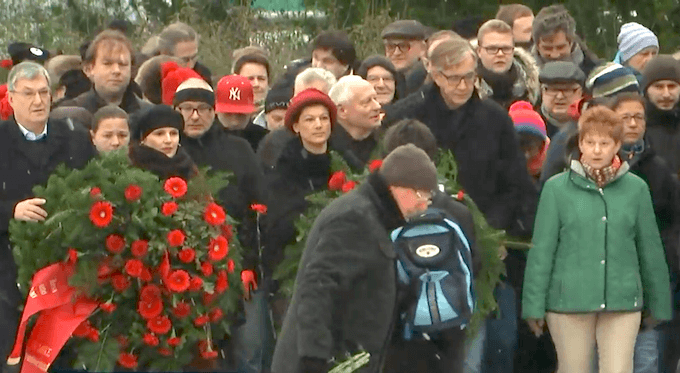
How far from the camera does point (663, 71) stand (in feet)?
41.3

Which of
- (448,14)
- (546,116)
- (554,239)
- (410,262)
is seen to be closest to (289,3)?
(448,14)

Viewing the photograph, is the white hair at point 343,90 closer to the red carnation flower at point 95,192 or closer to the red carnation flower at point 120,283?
the red carnation flower at point 95,192

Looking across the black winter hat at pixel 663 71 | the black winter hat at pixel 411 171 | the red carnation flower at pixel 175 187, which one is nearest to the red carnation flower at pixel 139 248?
the red carnation flower at pixel 175 187

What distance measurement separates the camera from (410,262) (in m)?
9.62

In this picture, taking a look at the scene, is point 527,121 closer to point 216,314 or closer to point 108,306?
point 216,314

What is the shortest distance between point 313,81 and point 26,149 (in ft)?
7.41

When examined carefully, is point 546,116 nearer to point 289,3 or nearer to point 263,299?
point 263,299

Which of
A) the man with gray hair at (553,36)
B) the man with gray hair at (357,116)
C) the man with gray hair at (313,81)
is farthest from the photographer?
the man with gray hair at (553,36)

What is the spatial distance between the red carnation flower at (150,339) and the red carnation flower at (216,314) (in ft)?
1.26

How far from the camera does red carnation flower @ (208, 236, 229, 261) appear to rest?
34.8 feet

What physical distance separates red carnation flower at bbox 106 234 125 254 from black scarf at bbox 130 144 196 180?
0.66 metres

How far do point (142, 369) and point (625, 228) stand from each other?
3.06 meters

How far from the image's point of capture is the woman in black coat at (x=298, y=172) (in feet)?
38.0

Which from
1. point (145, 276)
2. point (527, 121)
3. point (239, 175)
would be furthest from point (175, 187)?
point (527, 121)
